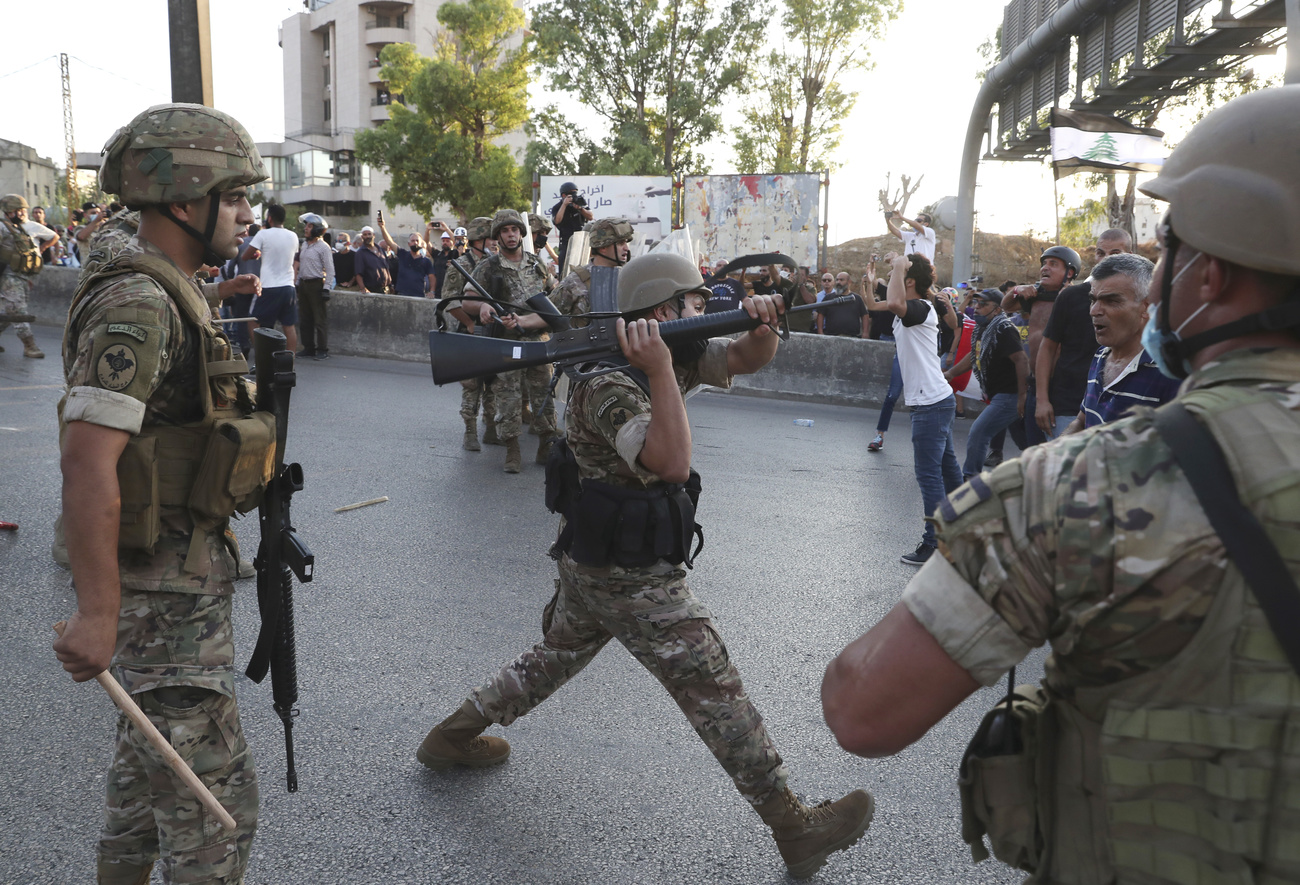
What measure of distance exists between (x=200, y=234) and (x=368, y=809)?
5.67 feet

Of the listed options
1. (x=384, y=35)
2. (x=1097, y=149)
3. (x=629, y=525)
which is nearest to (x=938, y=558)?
(x=629, y=525)

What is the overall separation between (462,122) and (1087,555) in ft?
131

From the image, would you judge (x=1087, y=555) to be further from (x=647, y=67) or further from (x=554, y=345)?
(x=647, y=67)

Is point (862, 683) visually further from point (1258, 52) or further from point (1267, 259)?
point (1258, 52)

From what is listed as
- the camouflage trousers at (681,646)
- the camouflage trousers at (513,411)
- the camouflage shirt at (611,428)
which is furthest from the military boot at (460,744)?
the camouflage trousers at (513,411)

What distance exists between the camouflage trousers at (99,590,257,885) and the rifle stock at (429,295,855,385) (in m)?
1.00

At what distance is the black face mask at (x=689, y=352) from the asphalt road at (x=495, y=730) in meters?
1.36

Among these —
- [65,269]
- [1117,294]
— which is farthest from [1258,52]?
[65,269]

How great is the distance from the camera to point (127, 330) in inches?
74.3

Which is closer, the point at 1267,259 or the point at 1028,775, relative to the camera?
the point at 1267,259

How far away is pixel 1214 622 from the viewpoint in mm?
1043

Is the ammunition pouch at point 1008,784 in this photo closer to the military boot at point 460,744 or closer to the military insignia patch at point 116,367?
the military insignia patch at point 116,367

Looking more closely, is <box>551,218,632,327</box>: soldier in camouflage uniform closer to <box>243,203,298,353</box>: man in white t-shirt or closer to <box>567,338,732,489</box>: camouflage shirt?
<box>567,338,732,489</box>: camouflage shirt

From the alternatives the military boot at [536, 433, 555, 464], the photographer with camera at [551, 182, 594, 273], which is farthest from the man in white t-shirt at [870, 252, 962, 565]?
the photographer with camera at [551, 182, 594, 273]
